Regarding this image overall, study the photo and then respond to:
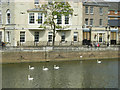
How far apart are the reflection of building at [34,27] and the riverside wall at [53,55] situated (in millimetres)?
5883

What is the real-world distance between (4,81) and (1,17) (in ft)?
72.3

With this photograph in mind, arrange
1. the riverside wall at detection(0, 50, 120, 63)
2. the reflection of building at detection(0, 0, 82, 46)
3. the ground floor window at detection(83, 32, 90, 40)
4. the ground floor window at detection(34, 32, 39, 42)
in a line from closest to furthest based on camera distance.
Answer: the riverside wall at detection(0, 50, 120, 63), the reflection of building at detection(0, 0, 82, 46), the ground floor window at detection(34, 32, 39, 42), the ground floor window at detection(83, 32, 90, 40)

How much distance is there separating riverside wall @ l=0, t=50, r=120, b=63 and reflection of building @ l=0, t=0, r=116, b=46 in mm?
5883

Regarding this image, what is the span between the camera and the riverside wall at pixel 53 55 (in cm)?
3856

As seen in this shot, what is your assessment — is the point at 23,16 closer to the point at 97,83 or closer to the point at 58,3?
the point at 58,3

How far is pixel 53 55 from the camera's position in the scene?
133 feet

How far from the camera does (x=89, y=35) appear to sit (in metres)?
53.2

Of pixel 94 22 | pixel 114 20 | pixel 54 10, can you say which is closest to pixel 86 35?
pixel 94 22

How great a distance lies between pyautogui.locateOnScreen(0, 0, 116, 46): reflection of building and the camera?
47.0m

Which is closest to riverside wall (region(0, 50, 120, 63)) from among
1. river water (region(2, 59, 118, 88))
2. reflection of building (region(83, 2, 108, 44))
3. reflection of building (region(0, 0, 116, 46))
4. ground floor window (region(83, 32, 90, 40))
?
river water (region(2, 59, 118, 88))

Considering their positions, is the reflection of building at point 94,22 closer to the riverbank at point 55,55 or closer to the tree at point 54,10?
the tree at point 54,10

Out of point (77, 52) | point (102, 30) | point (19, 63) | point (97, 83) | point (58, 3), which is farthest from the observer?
point (102, 30)

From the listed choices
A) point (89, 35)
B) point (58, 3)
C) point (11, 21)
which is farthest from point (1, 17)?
point (89, 35)

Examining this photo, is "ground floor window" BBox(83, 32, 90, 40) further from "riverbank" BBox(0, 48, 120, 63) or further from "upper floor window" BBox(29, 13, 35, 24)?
"upper floor window" BBox(29, 13, 35, 24)
